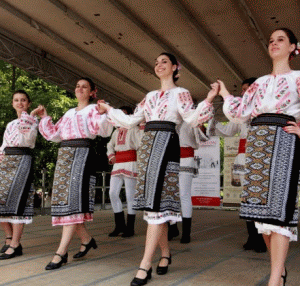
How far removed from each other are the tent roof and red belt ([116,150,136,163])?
6.08 ft

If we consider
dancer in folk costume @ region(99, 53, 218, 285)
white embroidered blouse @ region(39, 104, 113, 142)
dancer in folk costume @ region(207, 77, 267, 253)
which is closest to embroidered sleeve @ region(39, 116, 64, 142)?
white embroidered blouse @ region(39, 104, 113, 142)

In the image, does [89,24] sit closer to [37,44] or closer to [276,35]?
[37,44]

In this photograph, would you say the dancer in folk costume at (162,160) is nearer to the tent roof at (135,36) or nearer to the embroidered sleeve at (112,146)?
the embroidered sleeve at (112,146)

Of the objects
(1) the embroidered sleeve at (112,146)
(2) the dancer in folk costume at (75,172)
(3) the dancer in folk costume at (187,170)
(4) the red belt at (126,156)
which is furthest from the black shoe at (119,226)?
(2) the dancer in folk costume at (75,172)

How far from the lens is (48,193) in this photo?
29.5 feet

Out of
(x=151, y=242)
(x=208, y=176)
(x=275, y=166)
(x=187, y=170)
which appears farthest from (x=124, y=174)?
(x=208, y=176)

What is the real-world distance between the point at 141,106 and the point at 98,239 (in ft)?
6.48

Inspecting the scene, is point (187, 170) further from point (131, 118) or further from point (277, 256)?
point (277, 256)

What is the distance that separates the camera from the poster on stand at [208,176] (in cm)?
948

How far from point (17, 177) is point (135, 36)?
3471mm

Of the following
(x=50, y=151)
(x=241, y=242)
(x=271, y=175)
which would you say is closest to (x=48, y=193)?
(x=50, y=151)

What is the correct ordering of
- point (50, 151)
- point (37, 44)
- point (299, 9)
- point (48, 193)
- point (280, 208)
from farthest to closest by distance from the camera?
point (50, 151) → point (48, 193) → point (37, 44) → point (299, 9) → point (280, 208)

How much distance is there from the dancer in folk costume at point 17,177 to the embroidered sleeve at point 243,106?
1675mm

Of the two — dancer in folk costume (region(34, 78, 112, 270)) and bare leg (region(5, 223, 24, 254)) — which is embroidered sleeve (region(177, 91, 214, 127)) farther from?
bare leg (region(5, 223, 24, 254))
